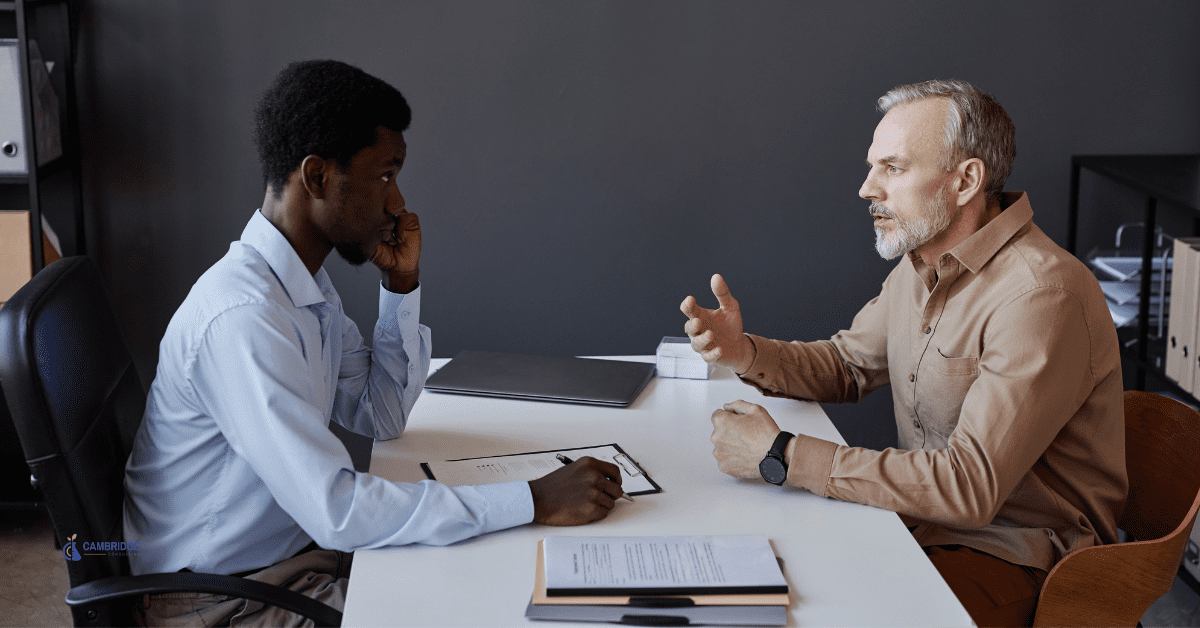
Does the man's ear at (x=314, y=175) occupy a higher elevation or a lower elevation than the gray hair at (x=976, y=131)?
lower

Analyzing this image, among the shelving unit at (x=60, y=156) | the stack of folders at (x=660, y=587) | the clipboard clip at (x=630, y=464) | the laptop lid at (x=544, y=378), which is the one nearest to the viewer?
the stack of folders at (x=660, y=587)

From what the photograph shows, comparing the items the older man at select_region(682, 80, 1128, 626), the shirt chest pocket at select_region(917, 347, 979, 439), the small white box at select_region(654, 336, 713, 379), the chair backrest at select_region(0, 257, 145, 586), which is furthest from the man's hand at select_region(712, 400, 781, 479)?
the chair backrest at select_region(0, 257, 145, 586)

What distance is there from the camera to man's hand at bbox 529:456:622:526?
136 centimetres

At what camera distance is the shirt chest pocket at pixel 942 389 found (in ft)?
5.45

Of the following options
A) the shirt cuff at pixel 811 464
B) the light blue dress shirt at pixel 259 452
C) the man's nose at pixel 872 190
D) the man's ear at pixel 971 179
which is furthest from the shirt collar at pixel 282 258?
the man's ear at pixel 971 179

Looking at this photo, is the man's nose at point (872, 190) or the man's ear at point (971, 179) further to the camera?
the man's nose at point (872, 190)

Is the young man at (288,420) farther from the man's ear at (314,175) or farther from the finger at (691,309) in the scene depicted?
the finger at (691,309)

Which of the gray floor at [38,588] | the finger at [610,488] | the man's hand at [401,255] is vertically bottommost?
the gray floor at [38,588]

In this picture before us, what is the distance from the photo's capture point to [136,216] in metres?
2.94

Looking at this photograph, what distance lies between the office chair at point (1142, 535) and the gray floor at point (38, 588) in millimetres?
920

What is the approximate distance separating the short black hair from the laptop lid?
1.96 feet

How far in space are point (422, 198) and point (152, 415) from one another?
1.61m

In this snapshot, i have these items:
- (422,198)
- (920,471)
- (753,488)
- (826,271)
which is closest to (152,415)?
(753,488)

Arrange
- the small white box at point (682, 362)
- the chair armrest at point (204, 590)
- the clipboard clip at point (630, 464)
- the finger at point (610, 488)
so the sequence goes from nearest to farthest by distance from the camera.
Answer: the chair armrest at point (204, 590), the finger at point (610, 488), the clipboard clip at point (630, 464), the small white box at point (682, 362)
